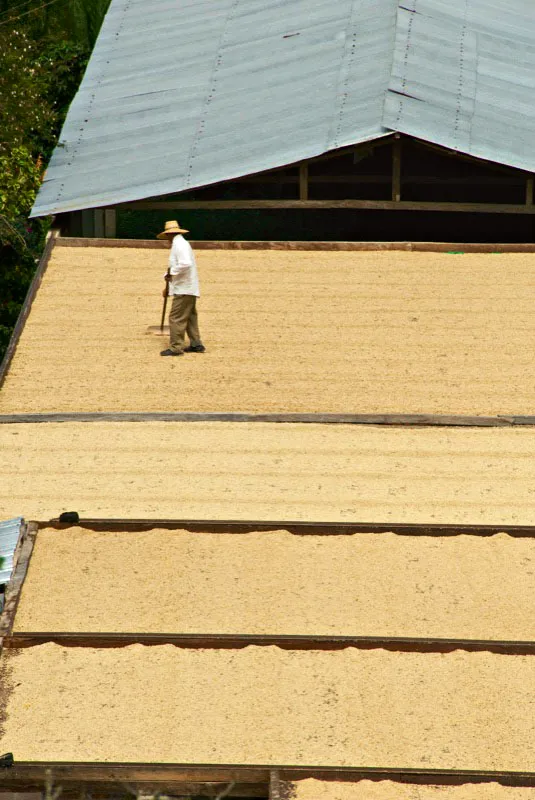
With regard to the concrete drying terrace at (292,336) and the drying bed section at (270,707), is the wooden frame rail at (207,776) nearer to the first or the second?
the drying bed section at (270,707)

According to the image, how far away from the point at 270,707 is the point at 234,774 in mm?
701

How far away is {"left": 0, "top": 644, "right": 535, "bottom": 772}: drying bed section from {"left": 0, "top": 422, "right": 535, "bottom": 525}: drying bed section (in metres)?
2.06

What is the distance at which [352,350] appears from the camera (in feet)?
43.2

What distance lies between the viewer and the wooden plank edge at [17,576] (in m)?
8.29

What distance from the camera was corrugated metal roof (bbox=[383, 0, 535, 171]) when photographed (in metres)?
16.8

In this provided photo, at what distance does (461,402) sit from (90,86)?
947 centimetres

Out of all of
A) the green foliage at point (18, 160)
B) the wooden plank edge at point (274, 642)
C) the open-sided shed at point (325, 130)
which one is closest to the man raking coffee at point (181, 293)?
the green foliage at point (18, 160)

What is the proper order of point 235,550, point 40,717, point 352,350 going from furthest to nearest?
point 352,350
point 235,550
point 40,717

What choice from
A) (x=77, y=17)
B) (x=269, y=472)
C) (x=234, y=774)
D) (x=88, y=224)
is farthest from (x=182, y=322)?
(x=77, y=17)

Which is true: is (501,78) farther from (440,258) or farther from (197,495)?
(197,495)

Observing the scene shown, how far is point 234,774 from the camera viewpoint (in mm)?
6797

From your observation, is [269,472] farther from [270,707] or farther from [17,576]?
[270,707]

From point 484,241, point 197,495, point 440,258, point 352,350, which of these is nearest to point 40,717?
point 197,495

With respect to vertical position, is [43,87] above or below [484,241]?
above
